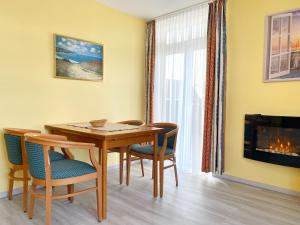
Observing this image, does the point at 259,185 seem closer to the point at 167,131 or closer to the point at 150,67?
the point at 167,131

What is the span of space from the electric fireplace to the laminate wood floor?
1.45ft

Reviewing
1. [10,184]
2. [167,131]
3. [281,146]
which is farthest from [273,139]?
[10,184]

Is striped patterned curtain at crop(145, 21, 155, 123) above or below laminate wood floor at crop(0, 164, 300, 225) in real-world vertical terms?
above

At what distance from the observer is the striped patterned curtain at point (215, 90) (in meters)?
3.32

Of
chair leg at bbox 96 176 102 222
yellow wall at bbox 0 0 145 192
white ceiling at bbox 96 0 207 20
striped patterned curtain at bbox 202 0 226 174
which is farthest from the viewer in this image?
white ceiling at bbox 96 0 207 20

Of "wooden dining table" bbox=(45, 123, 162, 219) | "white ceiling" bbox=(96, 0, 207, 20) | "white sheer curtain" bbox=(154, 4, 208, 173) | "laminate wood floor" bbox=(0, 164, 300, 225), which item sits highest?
"white ceiling" bbox=(96, 0, 207, 20)

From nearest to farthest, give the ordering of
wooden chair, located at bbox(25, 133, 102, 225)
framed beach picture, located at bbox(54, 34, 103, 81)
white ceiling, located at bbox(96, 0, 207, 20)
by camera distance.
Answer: wooden chair, located at bbox(25, 133, 102, 225)
framed beach picture, located at bbox(54, 34, 103, 81)
white ceiling, located at bbox(96, 0, 207, 20)

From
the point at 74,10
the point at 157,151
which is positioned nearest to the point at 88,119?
the point at 157,151

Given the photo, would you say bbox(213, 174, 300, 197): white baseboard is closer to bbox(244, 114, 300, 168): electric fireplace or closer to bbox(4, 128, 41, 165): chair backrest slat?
bbox(244, 114, 300, 168): electric fireplace

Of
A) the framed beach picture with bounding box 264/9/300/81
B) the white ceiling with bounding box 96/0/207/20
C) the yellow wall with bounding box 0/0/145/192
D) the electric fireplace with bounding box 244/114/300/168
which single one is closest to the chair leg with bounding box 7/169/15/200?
the yellow wall with bounding box 0/0/145/192

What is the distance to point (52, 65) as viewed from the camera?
10.2ft

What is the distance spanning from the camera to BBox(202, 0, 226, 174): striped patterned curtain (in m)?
3.32

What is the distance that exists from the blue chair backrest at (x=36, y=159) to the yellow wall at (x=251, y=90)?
8.14 feet

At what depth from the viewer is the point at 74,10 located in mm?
3307
